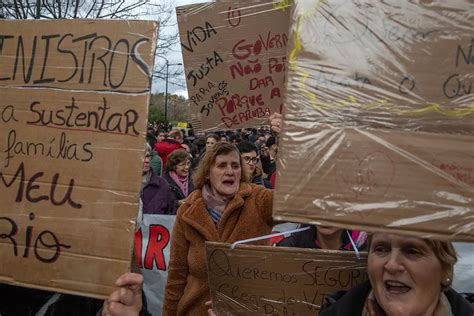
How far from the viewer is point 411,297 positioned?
191 cm

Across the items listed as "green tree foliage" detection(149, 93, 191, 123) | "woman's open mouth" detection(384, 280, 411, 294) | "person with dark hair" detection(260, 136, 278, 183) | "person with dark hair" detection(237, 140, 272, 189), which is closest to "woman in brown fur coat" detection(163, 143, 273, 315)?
"woman's open mouth" detection(384, 280, 411, 294)

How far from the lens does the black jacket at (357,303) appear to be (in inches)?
77.4

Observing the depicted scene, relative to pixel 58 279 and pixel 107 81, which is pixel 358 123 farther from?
pixel 58 279

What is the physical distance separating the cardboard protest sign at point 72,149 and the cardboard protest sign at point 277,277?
0.74 metres

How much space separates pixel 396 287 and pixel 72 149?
1281 millimetres

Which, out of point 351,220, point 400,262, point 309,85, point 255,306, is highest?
point 309,85

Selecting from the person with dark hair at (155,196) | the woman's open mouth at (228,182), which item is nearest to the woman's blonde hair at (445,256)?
the woman's open mouth at (228,182)

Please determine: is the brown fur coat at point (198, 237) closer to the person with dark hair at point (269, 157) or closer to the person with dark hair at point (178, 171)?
the person with dark hair at point (178, 171)

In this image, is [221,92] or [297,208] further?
[221,92]

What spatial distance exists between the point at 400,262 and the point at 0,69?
1701 millimetres

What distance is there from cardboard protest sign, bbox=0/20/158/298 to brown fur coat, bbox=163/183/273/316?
4.24ft

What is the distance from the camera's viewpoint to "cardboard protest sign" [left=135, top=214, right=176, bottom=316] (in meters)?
4.90

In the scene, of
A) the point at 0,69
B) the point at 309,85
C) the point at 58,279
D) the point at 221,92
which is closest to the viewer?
the point at 309,85

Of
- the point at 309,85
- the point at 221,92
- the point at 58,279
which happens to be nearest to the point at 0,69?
the point at 58,279
